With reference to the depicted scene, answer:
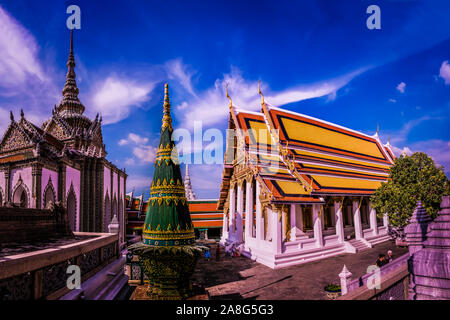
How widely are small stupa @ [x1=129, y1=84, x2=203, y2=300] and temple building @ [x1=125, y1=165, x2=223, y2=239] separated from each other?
25845mm

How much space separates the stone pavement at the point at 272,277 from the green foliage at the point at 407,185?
10.4 feet

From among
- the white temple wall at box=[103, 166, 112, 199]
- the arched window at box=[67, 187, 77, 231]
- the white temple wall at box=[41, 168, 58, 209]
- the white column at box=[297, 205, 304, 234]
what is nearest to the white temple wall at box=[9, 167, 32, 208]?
the white temple wall at box=[41, 168, 58, 209]

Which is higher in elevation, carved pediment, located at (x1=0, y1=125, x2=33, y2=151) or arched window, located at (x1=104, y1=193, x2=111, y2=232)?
carved pediment, located at (x1=0, y1=125, x2=33, y2=151)

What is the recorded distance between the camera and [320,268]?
12844mm

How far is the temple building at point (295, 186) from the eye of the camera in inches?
583

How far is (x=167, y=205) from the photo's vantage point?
3.72 meters

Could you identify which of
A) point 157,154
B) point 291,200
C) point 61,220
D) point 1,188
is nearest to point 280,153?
point 291,200

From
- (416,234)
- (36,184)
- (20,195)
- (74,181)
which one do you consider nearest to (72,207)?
(74,181)

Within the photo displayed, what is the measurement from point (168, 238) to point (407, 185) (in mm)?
11794

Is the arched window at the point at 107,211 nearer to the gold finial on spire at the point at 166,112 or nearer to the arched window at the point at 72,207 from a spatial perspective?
the arched window at the point at 72,207

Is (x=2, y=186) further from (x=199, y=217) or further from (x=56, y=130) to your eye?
(x=199, y=217)

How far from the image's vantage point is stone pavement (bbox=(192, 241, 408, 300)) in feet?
30.9

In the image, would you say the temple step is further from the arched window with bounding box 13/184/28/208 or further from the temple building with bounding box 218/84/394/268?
the arched window with bounding box 13/184/28/208

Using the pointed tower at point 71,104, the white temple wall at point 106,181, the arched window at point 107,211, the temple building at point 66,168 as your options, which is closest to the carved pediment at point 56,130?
the temple building at point 66,168
